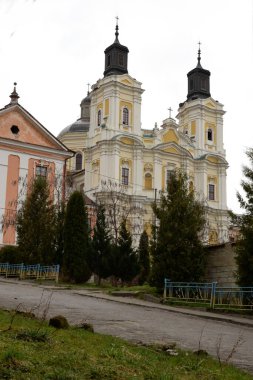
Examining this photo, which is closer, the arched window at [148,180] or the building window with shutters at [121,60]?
the arched window at [148,180]

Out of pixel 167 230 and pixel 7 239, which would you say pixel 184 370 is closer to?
pixel 167 230

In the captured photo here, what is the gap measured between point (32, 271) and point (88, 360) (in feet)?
67.7

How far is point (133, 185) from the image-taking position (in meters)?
60.2

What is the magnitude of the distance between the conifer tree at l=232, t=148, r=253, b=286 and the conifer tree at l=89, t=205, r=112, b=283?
37.4ft

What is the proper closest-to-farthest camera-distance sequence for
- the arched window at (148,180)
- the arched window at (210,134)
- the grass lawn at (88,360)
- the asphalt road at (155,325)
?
1. the grass lawn at (88,360)
2. the asphalt road at (155,325)
3. the arched window at (148,180)
4. the arched window at (210,134)

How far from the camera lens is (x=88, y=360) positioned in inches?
275

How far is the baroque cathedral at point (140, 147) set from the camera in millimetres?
59969

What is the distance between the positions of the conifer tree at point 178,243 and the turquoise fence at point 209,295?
720mm

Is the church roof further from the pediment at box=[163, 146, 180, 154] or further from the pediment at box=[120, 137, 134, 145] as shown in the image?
the pediment at box=[163, 146, 180, 154]

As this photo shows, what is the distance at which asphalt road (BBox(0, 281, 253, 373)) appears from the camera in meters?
9.70

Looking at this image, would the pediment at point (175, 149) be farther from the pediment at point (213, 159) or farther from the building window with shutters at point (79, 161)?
the building window with shutters at point (79, 161)

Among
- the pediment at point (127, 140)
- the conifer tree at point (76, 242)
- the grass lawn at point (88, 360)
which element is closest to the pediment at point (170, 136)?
the pediment at point (127, 140)

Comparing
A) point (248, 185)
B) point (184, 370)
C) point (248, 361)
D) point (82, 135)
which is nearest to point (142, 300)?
point (248, 185)

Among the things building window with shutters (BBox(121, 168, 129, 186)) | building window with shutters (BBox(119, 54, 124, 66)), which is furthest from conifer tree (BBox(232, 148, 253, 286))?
building window with shutters (BBox(119, 54, 124, 66))
